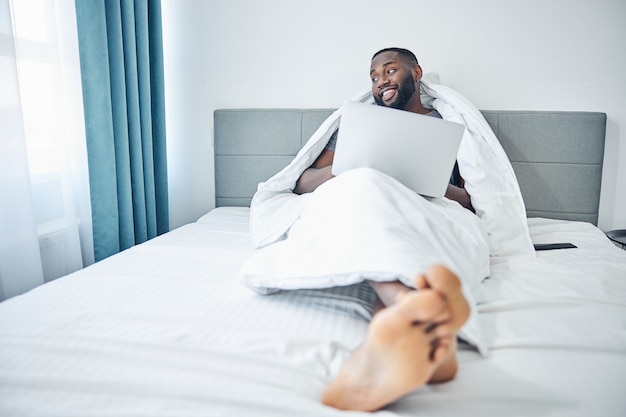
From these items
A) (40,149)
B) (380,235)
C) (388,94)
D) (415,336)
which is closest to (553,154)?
(388,94)

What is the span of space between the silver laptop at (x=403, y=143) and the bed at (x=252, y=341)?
0.33 metres

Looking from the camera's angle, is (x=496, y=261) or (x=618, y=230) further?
(x=618, y=230)

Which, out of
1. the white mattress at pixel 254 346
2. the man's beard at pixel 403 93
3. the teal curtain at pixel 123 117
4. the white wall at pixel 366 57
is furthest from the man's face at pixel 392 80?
the teal curtain at pixel 123 117

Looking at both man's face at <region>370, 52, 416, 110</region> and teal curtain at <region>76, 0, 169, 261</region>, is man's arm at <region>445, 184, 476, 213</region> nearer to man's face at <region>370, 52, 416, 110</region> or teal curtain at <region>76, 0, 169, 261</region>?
man's face at <region>370, 52, 416, 110</region>

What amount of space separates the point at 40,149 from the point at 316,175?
98cm

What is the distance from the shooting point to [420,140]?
1.24 m

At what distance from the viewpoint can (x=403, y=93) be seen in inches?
69.8

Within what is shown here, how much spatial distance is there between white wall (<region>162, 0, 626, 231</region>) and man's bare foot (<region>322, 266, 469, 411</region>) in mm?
1614

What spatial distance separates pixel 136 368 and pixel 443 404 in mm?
458

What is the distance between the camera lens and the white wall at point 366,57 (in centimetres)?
184

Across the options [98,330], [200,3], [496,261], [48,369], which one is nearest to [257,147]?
[200,3]

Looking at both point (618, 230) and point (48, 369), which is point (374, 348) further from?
point (618, 230)

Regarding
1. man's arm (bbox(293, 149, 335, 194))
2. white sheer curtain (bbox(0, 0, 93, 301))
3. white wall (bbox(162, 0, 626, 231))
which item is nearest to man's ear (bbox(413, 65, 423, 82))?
white wall (bbox(162, 0, 626, 231))

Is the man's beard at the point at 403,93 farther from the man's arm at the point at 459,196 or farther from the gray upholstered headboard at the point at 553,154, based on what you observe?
the man's arm at the point at 459,196
